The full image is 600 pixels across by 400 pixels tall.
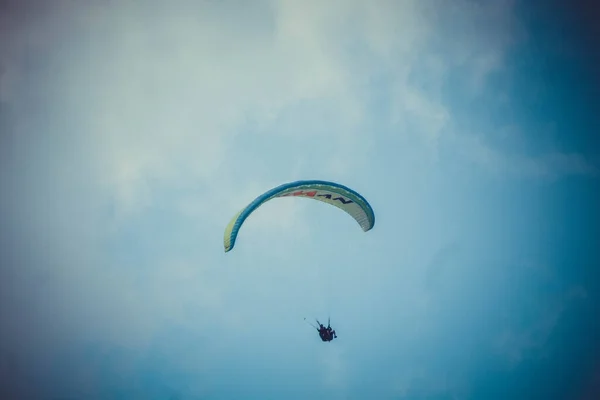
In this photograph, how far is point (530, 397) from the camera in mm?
41125

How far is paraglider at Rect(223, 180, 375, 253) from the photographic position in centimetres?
895

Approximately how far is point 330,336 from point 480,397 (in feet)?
137

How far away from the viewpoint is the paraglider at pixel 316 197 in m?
8.95

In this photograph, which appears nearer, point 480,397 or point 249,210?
point 249,210

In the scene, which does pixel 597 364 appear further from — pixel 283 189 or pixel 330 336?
pixel 283 189

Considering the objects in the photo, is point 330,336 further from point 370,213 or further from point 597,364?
point 597,364

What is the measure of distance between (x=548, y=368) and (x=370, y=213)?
48811mm

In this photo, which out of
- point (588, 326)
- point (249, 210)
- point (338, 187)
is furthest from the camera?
point (588, 326)

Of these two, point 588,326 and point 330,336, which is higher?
point 588,326

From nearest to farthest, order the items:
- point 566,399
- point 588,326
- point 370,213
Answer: point 370,213
point 566,399
point 588,326

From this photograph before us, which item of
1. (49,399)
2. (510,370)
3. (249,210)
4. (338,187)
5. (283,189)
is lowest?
(49,399)

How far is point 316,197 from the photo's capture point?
11320mm

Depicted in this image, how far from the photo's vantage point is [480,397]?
132ft

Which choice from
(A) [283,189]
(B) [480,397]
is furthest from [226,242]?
(B) [480,397]
